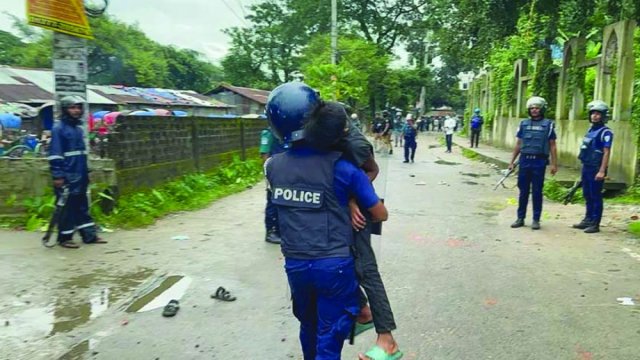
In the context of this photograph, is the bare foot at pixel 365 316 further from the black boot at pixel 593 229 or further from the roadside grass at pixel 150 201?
the black boot at pixel 593 229

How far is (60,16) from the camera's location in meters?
7.32

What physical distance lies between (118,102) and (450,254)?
25.3 metres

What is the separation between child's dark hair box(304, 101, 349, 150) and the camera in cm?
271

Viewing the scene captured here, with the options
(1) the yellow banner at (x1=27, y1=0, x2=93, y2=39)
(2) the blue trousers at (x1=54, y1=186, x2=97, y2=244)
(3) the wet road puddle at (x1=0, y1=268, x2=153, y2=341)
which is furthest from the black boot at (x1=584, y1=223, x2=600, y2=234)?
(1) the yellow banner at (x1=27, y1=0, x2=93, y2=39)

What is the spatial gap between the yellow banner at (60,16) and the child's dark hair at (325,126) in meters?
5.72

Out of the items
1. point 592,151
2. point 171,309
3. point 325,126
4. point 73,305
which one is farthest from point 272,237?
point 325,126

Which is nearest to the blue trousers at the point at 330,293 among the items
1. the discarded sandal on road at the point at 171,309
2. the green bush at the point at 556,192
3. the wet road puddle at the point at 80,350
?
the wet road puddle at the point at 80,350

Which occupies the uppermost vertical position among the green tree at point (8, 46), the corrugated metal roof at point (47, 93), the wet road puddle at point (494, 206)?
the green tree at point (8, 46)

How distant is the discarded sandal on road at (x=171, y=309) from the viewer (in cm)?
474

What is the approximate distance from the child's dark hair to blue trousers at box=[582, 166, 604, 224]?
6.47m

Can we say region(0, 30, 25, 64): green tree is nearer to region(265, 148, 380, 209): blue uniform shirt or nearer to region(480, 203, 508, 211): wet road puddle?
region(480, 203, 508, 211): wet road puddle

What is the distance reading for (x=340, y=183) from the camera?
9.08 feet

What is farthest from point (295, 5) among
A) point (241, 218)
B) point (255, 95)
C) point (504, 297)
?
point (504, 297)

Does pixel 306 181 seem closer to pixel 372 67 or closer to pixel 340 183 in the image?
pixel 340 183
